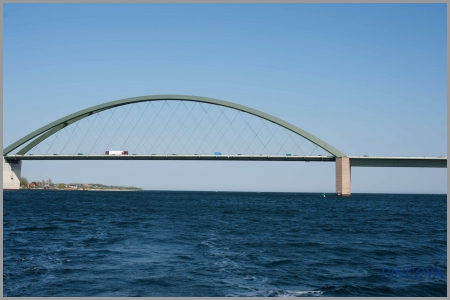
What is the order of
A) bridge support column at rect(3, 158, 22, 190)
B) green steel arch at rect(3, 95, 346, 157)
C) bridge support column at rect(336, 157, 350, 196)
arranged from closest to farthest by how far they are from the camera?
1. green steel arch at rect(3, 95, 346, 157)
2. bridge support column at rect(336, 157, 350, 196)
3. bridge support column at rect(3, 158, 22, 190)

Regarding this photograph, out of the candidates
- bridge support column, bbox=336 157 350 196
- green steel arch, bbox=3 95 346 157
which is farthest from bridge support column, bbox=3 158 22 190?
bridge support column, bbox=336 157 350 196

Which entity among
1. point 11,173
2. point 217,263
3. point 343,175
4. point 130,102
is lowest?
point 217,263

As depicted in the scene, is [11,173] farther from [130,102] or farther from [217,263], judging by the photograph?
[217,263]

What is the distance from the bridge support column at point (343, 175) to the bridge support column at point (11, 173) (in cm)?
7971

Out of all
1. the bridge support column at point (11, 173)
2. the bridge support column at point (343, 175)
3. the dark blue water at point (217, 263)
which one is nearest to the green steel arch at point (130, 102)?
the bridge support column at point (343, 175)

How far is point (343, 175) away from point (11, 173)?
8292 centimetres

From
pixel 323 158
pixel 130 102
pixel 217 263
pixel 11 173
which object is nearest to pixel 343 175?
pixel 323 158

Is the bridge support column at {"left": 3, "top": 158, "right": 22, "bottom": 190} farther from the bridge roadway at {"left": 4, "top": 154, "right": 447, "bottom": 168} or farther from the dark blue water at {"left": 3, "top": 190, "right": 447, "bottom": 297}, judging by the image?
the dark blue water at {"left": 3, "top": 190, "right": 447, "bottom": 297}

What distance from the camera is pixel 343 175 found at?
316 feet

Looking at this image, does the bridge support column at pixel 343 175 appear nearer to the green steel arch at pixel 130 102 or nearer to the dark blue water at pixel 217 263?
the green steel arch at pixel 130 102

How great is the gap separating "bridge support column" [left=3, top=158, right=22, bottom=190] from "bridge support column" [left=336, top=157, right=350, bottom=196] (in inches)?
3138

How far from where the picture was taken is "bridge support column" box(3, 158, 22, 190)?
112 meters

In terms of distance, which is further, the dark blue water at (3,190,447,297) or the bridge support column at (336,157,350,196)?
the bridge support column at (336,157,350,196)

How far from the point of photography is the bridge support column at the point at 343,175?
96000 mm
